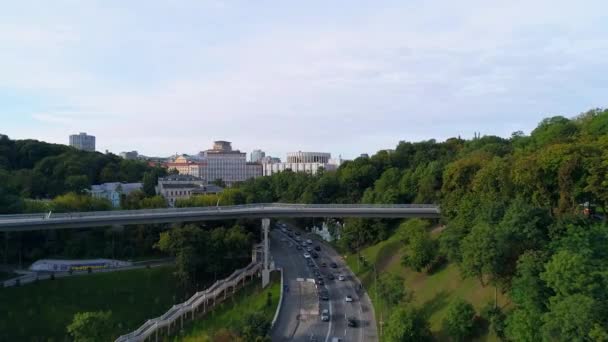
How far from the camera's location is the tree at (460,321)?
2566 cm

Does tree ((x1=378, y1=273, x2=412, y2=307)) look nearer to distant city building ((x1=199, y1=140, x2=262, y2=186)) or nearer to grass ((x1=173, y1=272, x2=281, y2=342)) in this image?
grass ((x1=173, y1=272, x2=281, y2=342))

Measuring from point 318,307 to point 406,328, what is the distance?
37.1 feet

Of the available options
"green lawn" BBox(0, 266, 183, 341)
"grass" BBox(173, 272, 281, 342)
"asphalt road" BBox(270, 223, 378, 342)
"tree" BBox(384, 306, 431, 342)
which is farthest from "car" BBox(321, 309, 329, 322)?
"green lawn" BBox(0, 266, 183, 341)

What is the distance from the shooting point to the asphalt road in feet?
102

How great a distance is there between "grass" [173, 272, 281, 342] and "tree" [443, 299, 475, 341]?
40.2 ft

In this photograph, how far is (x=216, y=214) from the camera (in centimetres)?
4638

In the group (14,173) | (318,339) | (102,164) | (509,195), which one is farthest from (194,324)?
(102,164)

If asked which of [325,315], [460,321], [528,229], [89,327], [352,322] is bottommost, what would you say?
[352,322]

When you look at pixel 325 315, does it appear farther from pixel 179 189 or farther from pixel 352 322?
pixel 179 189

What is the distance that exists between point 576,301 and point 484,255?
257 inches

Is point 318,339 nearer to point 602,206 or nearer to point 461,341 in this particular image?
point 461,341

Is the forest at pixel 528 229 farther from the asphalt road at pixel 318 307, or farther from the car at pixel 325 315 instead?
the car at pixel 325 315

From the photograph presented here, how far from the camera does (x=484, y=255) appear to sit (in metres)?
25.6

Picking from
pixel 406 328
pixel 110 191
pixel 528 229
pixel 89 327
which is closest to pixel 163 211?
pixel 89 327
